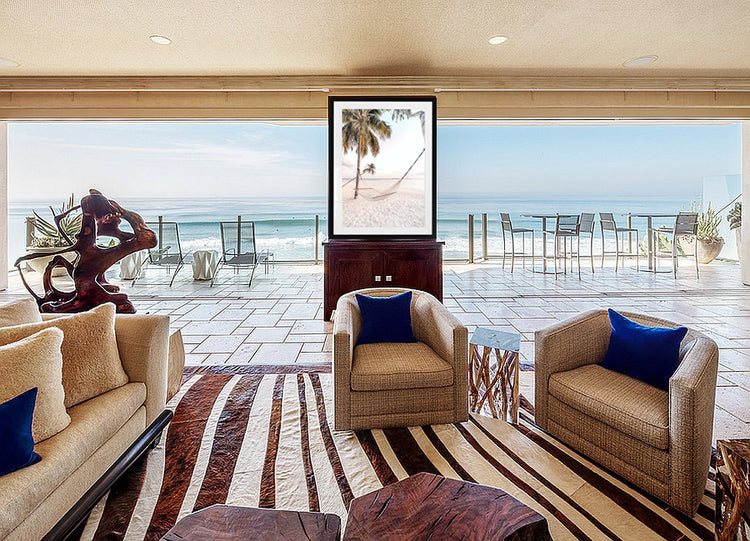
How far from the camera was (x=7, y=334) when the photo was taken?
6.00 feet

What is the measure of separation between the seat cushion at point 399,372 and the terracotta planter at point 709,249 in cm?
906

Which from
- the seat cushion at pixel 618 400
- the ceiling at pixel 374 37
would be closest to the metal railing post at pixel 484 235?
the ceiling at pixel 374 37

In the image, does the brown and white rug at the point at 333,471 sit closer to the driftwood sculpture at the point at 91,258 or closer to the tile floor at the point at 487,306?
the tile floor at the point at 487,306

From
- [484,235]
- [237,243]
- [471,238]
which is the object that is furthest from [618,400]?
[484,235]

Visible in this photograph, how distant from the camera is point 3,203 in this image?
663 cm

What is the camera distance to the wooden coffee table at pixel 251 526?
116cm

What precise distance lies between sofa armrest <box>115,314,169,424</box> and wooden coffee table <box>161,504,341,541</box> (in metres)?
1.09

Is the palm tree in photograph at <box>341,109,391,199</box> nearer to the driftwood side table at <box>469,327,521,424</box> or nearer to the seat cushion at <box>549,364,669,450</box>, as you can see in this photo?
the driftwood side table at <box>469,327,521,424</box>

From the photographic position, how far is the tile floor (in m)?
3.59

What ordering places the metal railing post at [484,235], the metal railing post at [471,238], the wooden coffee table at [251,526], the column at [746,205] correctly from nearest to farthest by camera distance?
the wooden coffee table at [251,526] < the column at [746,205] < the metal railing post at [471,238] < the metal railing post at [484,235]

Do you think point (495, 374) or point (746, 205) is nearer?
point (495, 374)

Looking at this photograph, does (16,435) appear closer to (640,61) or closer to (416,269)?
(416,269)

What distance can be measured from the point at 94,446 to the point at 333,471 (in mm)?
1003

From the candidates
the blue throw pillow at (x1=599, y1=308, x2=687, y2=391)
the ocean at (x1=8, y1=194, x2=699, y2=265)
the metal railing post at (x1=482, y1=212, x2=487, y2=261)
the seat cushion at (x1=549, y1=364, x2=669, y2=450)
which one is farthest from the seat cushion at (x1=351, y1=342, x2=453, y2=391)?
the ocean at (x1=8, y1=194, x2=699, y2=265)
